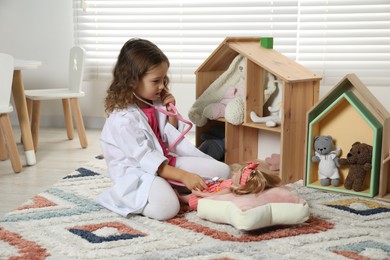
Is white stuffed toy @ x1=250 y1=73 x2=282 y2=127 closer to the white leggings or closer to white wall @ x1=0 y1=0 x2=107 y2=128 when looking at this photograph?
the white leggings

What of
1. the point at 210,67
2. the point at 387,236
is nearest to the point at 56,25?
the point at 210,67


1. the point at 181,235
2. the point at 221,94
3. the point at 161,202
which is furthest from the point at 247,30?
the point at 181,235

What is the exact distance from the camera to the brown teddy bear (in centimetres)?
197

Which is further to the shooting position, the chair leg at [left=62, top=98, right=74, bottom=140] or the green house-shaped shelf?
the chair leg at [left=62, top=98, right=74, bottom=140]

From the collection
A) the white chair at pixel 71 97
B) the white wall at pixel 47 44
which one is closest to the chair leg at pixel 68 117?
the white chair at pixel 71 97

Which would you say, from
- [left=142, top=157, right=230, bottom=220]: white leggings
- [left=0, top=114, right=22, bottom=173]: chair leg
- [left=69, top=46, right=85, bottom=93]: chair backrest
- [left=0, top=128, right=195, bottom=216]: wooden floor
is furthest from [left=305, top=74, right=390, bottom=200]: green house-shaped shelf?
[left=69, top=46, right=85, bottom=93]: chair backrest

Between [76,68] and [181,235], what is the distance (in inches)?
64.1

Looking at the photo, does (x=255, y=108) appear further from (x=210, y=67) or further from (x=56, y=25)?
(x=56, y=25)

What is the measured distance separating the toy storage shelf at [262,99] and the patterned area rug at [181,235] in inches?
10.5

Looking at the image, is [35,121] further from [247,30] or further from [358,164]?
[358,164]

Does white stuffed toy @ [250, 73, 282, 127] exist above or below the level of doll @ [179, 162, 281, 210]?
above

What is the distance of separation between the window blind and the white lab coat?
4.67ft

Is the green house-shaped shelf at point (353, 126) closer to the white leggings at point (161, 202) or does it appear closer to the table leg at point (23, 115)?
the white leggings at point (161, 202)

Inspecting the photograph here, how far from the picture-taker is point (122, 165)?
1890 mm
